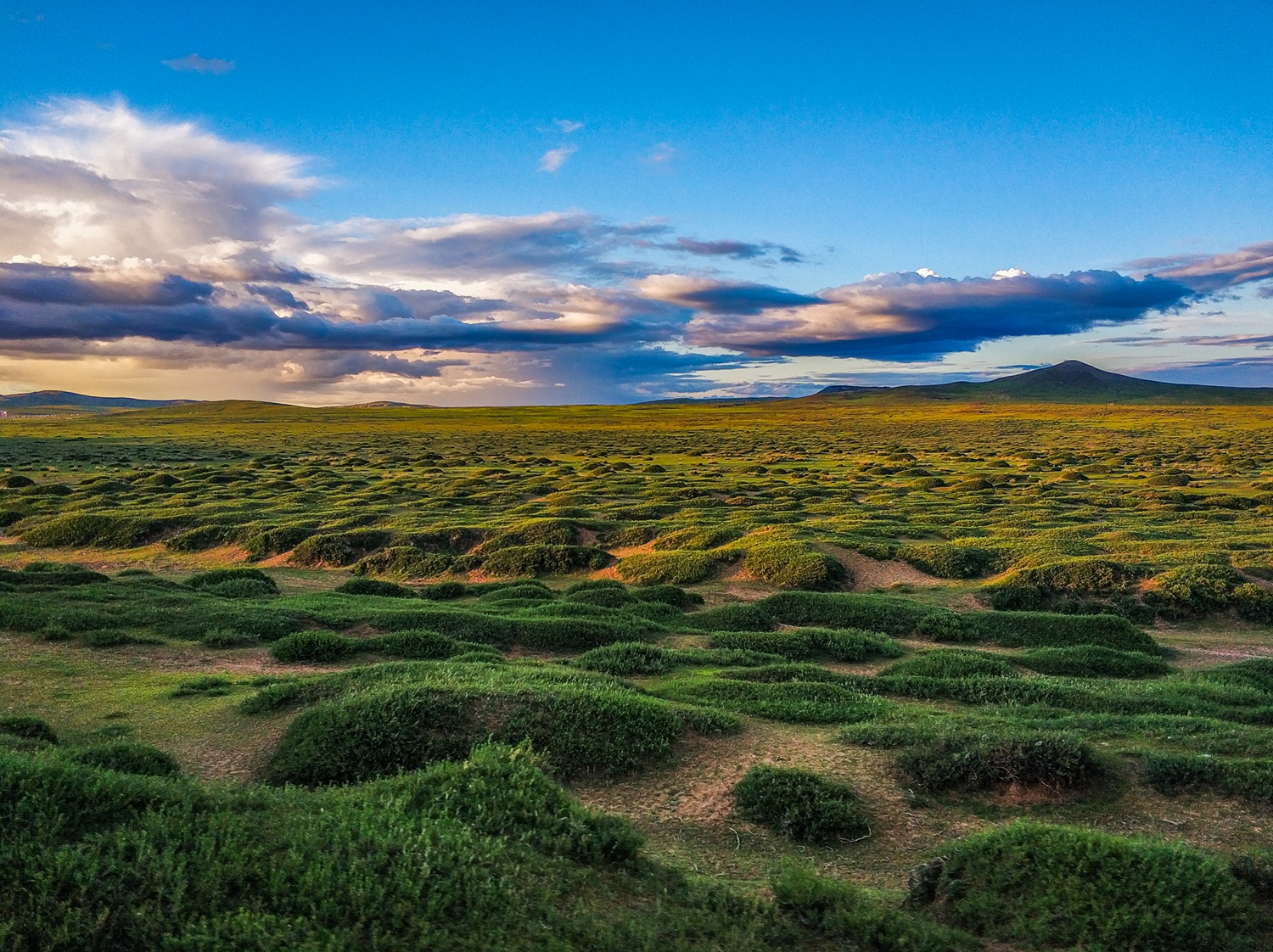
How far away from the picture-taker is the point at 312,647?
16531mm

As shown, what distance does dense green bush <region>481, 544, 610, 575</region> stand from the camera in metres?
28.4

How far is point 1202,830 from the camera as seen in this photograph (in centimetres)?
838

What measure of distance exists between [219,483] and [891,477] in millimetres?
46078

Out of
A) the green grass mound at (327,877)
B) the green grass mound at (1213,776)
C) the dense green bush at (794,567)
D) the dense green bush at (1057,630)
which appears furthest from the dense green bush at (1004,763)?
the dense green bush at (794,567)

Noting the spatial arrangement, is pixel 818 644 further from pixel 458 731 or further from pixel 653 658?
pixel 458 731

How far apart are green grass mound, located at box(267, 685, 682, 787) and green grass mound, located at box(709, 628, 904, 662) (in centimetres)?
683

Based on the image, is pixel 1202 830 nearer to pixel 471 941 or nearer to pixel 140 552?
pixel 471 941

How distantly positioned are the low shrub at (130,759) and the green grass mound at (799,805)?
Answer: 654cm

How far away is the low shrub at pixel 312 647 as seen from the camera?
16234 mm

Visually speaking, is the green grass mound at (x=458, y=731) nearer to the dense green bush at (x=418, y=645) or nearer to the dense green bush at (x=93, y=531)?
the dense green bush at (x=418, y=645)

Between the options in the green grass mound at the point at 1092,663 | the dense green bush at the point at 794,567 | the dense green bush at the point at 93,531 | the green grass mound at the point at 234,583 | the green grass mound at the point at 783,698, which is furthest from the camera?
the dense green bush at the point at 93,531

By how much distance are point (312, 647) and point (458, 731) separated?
7.39 m

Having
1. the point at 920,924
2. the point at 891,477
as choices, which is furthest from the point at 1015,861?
the point at 891,477

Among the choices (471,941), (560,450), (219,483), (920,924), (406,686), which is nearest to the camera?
(471,941)
